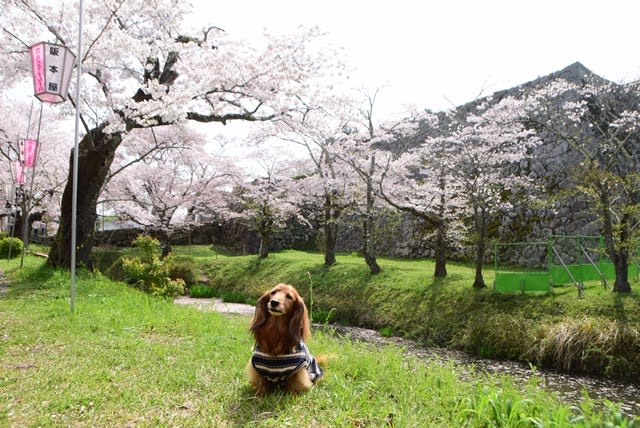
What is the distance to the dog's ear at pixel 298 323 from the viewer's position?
320 centimetres

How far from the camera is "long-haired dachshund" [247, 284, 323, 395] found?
10.5ft

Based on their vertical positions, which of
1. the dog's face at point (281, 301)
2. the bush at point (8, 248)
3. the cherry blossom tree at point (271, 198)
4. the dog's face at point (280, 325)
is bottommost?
the bush at point (8, 248)

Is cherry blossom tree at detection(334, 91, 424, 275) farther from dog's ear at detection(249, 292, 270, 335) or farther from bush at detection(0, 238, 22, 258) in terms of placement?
bush at detection(0, 238, 22, 258)

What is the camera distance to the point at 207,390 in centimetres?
341

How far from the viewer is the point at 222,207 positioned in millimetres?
21078

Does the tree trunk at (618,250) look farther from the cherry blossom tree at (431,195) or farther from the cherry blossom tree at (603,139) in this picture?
the cherry blossom tree at (431,195)

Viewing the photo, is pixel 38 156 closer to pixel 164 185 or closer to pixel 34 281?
pixel 164 185

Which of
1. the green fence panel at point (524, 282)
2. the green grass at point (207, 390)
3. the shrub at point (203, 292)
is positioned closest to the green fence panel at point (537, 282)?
the green fence panel at point (524, 282)

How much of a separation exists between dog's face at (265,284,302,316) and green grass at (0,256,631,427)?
638 mm

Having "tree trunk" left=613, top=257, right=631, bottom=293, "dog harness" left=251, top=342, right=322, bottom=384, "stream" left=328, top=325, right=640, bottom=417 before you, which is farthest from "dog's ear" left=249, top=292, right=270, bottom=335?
"tree trunk" left=613, top=257, right=631, bottom=293

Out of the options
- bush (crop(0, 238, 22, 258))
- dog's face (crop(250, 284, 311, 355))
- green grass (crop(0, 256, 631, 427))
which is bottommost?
bush (crop(0, 238, 22, 258))

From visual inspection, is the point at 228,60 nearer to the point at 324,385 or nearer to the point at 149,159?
the point at 324,385

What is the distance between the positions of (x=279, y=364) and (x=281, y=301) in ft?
1.52

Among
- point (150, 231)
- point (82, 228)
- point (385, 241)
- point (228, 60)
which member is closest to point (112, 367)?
point (228, 60)
